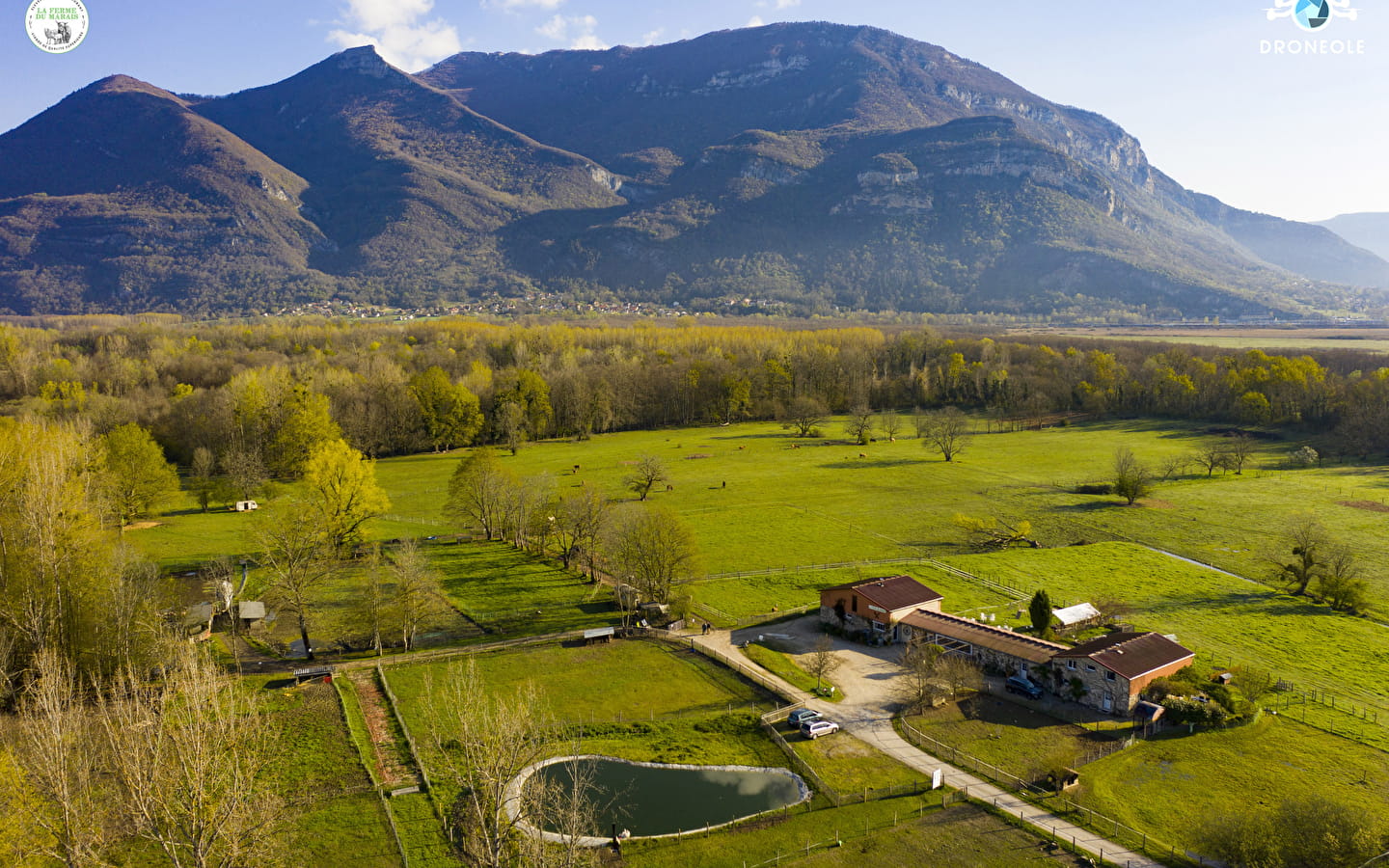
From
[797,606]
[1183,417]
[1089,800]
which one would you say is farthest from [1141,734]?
[1183,417]

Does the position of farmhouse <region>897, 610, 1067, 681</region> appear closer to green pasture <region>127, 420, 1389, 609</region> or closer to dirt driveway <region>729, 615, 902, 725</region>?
dirt driveway <region>729, 615, 902, 725</region>

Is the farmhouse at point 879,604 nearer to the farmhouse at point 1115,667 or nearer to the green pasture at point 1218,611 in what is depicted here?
the farmhouse at point 1115,667

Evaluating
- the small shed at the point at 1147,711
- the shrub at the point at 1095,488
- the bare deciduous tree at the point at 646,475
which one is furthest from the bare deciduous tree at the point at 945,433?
the small shed at the point at 1147,711

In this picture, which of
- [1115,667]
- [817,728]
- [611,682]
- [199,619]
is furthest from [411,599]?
[1115,667]

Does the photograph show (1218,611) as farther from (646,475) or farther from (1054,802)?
(646,475)

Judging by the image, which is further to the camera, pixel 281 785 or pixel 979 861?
pixel 281 785

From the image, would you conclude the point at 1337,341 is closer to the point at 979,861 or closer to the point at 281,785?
the point at 979,861
